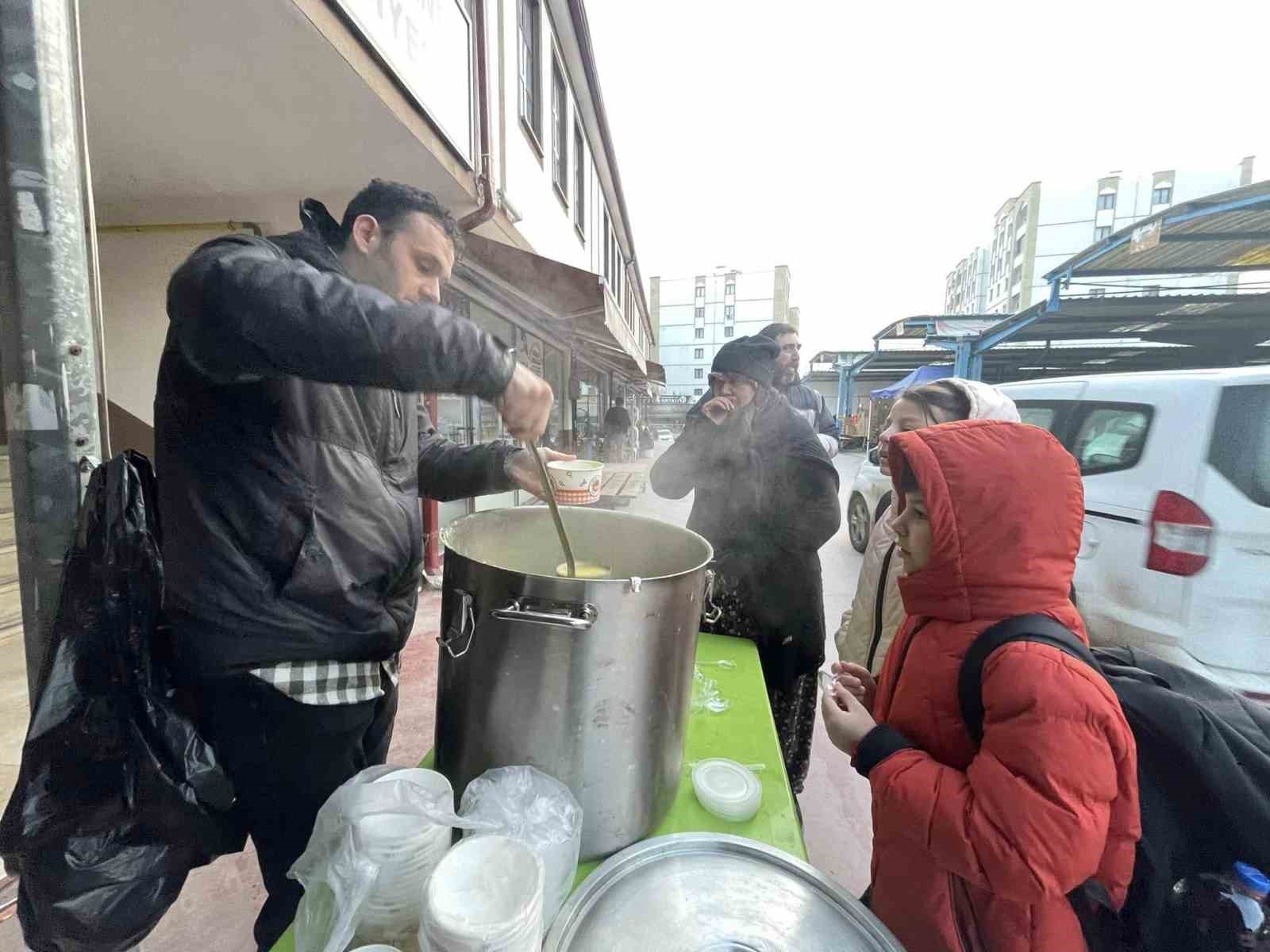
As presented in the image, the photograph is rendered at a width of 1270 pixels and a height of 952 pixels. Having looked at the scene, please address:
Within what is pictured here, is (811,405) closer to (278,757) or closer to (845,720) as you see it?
(845,720)

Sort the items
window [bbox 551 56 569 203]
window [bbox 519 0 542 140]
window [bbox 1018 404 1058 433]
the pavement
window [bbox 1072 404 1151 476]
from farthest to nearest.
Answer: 1. window [bbox 551 56 569 203]
2. window [bbox 519 0 542 140]
3. window [bbox 1018 404 1058 433]
4. window [bbox 1072 404 1151 476]
5. the pavement

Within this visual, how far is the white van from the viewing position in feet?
8.68

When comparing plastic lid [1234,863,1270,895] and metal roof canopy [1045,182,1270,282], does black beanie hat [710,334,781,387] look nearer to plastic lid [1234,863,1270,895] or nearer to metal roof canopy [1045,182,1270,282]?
plastic lid [1234,863,1270,895]

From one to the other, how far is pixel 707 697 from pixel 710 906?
826 millimetres

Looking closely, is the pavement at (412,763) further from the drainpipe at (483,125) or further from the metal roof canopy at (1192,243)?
the metal roof canopy at (1192,243)

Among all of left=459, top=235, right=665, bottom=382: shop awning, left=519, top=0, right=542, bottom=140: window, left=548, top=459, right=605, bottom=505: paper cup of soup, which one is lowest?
left=548, top=459, right=605, bottom=505: paper cup of soup

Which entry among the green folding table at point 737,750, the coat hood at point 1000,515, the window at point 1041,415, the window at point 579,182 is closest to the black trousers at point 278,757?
the green folding table at point 737,750

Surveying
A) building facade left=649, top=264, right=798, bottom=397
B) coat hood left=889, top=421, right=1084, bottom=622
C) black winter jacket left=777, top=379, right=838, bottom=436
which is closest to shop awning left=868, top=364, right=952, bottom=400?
black winter jacket left=777, top=379, right=838, bottom=436

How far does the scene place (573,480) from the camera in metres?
1.95

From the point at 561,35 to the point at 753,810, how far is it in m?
8.97

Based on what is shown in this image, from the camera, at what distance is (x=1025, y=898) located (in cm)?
87

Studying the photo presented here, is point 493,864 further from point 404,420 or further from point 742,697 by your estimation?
point 742,697

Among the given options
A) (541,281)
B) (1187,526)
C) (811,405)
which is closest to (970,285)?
(811,405)

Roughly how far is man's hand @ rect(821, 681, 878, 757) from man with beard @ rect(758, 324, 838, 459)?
7.07ft
